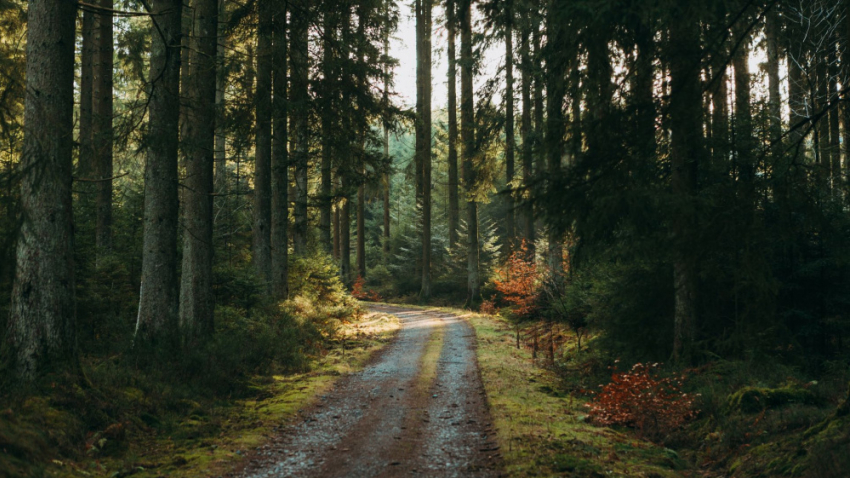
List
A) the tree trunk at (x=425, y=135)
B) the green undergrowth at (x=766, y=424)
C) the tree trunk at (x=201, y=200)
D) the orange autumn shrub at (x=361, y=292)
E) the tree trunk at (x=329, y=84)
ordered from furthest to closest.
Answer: the orange autumn shrub at (x=361, y=292), the tree trunk at (x=425, y=135), the tree trunk at (x=329, y=84), the tree trunk at (x=201, y=200), the green undergrowth at (x=766, y=424)

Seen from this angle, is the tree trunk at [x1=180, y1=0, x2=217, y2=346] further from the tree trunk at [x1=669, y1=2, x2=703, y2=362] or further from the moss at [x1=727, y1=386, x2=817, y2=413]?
the moss at [x1=727, y1=386, x2=817, y2=413]

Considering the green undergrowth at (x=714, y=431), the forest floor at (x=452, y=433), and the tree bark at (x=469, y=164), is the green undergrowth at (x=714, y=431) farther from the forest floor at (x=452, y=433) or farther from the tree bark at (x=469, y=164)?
the tree bark at (x=469, y=164)

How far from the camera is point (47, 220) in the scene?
6.36 meters

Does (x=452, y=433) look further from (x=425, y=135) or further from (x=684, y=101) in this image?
(x=425, y=135)

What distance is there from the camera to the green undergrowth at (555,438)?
564 centimetres

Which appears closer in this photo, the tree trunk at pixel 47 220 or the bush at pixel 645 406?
the tree trunk at pixel 47 220

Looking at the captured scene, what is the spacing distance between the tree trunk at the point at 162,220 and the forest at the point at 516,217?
0.04m

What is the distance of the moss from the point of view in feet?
21.6

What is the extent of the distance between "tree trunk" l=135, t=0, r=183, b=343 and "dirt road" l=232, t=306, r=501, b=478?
10.8 feet

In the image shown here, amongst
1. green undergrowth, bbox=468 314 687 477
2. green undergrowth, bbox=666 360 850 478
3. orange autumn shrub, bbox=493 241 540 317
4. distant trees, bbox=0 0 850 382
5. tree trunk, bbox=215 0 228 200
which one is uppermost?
tree trunk, bbox=215 0 228 200

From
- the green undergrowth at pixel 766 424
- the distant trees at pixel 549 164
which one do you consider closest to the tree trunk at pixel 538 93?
the distant trees at pixel 549 164

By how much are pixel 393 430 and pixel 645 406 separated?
12.0ft

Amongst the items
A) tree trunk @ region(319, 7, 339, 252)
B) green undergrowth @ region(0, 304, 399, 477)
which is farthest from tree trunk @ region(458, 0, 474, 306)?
green undergrowth @ region(0, 304, 399, 477)

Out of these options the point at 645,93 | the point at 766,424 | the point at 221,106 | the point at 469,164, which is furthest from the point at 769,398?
the point at 469,164
